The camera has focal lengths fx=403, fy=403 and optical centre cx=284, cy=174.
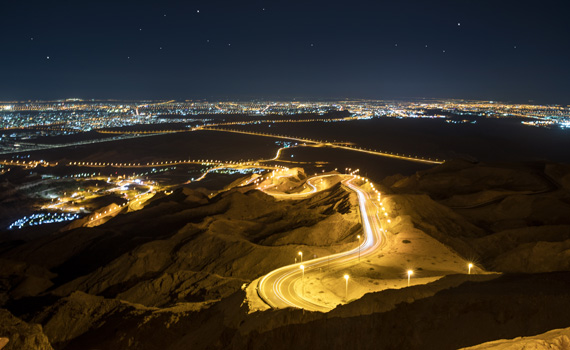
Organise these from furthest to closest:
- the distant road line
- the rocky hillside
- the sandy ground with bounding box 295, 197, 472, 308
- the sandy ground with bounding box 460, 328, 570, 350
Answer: the distant road line
the sandy ground with bounding box 295, 197, 472, 308
the rocky hillside
the sandy ground with bounding box 460, 328, 570, 350

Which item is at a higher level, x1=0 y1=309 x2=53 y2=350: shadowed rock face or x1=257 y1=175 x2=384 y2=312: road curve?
Answer: x1=0 y1=309 x2=53 y2=350: shadowed rock face

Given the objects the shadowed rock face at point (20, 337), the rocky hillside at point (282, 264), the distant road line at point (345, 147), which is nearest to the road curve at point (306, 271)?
the rocky hillside at point (282, 264)

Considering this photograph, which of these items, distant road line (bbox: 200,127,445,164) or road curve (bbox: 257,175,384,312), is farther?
distant road line (bbox: 200,127,445,164)

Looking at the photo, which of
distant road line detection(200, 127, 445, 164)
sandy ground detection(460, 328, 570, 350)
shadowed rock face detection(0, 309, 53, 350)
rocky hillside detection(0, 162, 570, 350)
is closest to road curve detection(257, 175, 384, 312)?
rocky hillside detection(0, 162, 570, 350)

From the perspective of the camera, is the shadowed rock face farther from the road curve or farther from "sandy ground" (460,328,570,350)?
"sandy ground" (460,328,570,350)

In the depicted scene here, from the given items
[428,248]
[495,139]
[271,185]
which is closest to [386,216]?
[428,248]

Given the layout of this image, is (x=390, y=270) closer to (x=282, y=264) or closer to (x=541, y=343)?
(x=282, y=264)

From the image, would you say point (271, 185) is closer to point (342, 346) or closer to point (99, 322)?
point (99, 322)

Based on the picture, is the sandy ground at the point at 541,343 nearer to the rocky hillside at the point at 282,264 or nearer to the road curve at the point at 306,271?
the rocky hillside at the point at 282,264

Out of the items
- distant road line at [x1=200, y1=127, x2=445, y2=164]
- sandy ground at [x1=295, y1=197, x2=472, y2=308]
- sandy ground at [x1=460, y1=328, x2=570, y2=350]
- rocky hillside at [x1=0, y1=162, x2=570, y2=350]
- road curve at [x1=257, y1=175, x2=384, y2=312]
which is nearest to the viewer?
sandy ground at [x1=460, y1=328, x2=570, y2=350]
